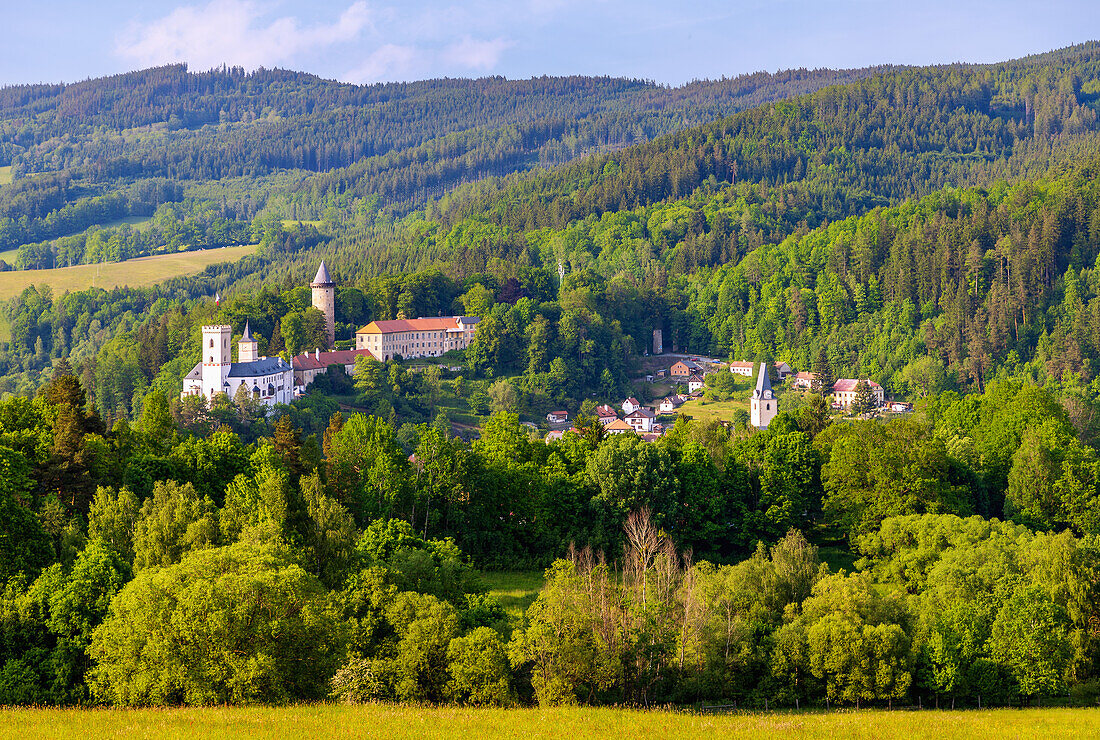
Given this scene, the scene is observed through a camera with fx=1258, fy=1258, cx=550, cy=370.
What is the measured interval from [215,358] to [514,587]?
5276 centimetres

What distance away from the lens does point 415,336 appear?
415 ft

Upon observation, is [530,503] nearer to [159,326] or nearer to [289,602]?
[289,602]

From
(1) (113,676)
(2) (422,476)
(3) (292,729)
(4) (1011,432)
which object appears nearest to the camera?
(3) (292,729)

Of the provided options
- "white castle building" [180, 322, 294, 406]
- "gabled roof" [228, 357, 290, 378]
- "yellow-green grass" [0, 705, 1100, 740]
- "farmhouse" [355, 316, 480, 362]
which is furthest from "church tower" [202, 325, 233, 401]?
"yellow-green grass" [0, 705, 1100, 740]

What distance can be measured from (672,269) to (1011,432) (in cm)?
11518

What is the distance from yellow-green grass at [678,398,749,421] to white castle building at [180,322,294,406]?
4080 centimetres

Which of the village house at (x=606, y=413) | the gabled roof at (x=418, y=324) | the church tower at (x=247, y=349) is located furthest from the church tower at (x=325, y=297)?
the village house at (x=606, y=413)

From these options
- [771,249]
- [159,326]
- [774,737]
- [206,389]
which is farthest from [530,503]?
[771,249]

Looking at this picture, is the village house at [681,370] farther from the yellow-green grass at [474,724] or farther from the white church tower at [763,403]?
the yellow-green grass at [474,724]

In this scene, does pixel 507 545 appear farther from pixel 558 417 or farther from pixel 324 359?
pixel 558 417

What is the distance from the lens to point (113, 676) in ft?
107

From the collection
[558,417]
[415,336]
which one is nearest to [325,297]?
[415,336]

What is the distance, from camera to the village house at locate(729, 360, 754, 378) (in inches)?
5704

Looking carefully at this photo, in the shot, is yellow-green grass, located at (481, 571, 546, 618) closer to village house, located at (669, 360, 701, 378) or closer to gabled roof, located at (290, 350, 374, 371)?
gabled roof, located at (290, 350, 374, 371)
